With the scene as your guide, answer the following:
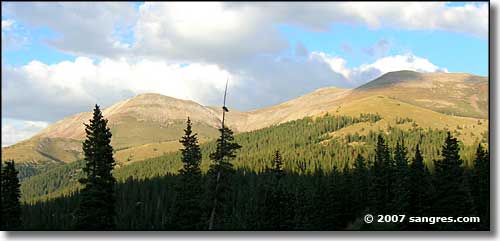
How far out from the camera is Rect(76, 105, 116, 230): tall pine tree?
23.9 m

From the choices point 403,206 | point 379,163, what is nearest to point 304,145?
point 379,163

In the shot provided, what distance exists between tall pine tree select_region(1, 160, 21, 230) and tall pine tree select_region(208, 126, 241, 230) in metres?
9.27

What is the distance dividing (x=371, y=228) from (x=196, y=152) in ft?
40.3

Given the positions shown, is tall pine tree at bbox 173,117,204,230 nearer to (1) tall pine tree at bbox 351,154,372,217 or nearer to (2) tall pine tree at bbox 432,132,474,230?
(1) tall pine tree at bbox 351,154,372,217

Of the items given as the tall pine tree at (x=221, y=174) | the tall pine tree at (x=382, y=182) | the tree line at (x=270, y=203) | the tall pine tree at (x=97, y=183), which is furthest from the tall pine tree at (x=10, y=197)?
the tall pine tree at (x=382, y=182)

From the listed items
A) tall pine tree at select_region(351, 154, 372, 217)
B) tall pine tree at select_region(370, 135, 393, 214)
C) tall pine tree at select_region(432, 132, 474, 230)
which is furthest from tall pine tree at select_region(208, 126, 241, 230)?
tall pine tree at select_region(432, 132, 474, 230)

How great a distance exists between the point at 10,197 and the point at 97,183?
186 inches

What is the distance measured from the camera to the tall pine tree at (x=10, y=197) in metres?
23.1

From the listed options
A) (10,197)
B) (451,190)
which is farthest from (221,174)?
(451,190)

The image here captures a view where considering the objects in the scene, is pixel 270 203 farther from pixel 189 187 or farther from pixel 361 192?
pixel 189 187

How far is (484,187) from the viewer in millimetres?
21922

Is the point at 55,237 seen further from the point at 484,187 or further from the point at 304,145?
the point at 304,145

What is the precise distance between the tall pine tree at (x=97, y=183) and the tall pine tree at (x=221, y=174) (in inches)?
229

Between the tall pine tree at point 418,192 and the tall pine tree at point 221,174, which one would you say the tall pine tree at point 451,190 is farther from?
the tall pine tree at point 221,174
